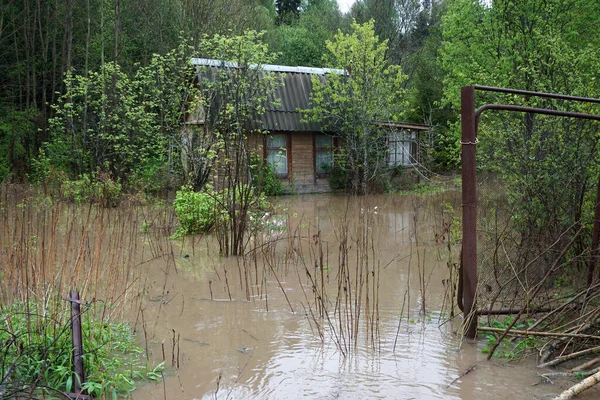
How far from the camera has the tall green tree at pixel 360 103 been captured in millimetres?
22688

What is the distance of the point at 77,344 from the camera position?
4.56 meters

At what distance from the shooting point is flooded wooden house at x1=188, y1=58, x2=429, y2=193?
23312mm

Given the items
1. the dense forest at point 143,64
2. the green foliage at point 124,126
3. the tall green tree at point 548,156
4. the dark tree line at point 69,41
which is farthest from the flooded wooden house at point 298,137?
the tall green tree at point 548,156

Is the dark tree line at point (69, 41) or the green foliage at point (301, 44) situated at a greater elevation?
the green foliage at point (301, 44)

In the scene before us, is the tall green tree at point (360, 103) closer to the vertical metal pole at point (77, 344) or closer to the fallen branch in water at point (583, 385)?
the vertical metal pole at point (77, 344)

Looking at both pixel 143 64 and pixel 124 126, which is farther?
pixel 143 64

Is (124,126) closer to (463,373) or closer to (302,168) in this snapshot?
(302,168)

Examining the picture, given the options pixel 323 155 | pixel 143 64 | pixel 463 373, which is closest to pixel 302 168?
pixel 323 155

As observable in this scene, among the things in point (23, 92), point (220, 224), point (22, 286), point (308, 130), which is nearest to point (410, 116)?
point (308, 130)

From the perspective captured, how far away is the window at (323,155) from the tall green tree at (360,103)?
898 millimetres

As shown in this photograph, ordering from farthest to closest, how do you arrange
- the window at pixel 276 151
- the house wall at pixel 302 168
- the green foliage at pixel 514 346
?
the house wall at pixel 302 168
the window at pixel 276 151
the green foliage at pixel 514 346

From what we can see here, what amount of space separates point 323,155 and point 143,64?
9.93 metres

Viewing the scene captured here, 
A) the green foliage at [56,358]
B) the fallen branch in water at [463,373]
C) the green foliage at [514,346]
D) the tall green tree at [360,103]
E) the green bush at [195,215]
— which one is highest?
the tall green tree at [360,103]

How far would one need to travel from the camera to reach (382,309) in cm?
746
